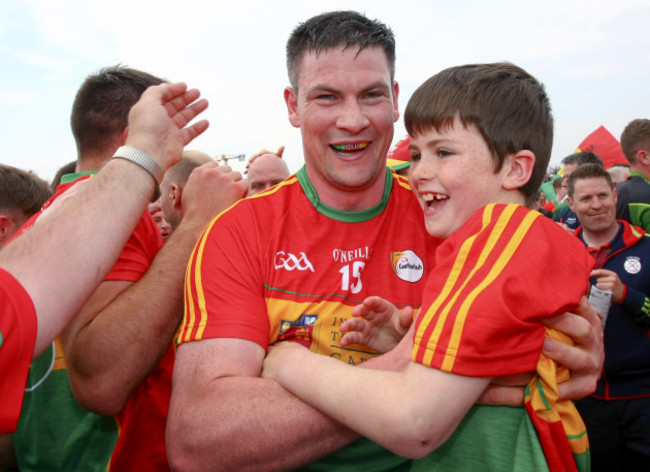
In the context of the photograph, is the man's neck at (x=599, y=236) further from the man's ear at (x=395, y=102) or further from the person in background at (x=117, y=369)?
the person in background at (x=117, y=369)

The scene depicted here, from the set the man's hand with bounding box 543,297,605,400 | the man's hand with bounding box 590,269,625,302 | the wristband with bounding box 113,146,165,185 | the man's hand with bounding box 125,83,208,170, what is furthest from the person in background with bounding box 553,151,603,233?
the wristband with bounding box 113,146,165,185

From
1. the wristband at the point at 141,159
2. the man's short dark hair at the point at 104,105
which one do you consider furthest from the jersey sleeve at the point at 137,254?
the man's short dark hair at the point at 104,105

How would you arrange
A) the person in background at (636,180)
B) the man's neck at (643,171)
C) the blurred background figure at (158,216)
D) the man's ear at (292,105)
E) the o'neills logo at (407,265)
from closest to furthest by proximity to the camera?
the o'neills logo at (407,265), the man's ear at (292,105), the blurred background figure at (158,216), the person in background at (636,180), the man's neck at (643,171)

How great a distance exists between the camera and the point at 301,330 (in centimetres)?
207

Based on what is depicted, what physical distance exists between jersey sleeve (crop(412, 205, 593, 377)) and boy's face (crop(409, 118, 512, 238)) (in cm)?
30

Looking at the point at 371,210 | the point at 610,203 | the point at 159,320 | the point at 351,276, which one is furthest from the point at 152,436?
the point at 610,203

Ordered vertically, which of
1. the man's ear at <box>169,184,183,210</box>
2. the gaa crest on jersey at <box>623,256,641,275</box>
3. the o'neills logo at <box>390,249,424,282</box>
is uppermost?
the man's ear at <box>169,184,183,210</box>

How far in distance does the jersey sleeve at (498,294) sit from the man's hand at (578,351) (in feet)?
0.33

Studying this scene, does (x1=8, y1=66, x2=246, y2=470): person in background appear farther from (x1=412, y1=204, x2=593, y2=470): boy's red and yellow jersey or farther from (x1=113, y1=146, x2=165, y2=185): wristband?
(x1=412, y1=204, x2=593, y2=470): boy's red and yellow jersey

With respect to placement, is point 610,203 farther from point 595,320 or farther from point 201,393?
point 201,393

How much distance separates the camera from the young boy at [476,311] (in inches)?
55.2

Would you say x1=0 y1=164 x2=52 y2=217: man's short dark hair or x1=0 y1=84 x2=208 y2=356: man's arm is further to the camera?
x1=0 y1=164 x2=52 y2=217: man's short dark hair

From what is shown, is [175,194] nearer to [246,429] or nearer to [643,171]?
[246,429]

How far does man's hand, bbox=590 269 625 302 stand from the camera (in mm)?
3889
